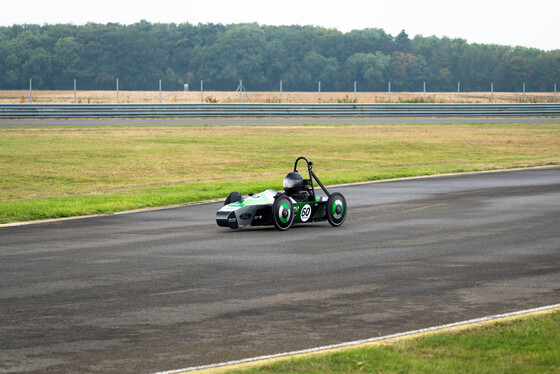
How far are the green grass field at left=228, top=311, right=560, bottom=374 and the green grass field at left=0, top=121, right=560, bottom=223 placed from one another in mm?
10060

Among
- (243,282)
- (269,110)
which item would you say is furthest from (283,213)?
(269,110)

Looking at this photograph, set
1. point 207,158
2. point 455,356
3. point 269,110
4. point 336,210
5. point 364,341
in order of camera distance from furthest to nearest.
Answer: point 269,110
point 207,158
point 336,210
point 364,341
point 455,356

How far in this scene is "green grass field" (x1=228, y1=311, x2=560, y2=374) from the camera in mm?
5805

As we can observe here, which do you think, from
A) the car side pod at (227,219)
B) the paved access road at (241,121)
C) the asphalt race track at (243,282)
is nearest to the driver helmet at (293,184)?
the asphalt race track at (243,282)

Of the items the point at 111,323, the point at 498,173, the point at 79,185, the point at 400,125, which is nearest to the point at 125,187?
the point at 79,185

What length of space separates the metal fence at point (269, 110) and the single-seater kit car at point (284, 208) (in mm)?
30957

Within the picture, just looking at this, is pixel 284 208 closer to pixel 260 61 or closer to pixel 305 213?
pixel 305 213

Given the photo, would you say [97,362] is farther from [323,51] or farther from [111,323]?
[323,51]

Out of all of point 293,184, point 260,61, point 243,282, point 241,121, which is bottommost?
point 243,282

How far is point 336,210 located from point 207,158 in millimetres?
14042

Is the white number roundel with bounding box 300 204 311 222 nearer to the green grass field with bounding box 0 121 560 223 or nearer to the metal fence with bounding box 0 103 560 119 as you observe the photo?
the green grass field with bounding box 0 121 560 223

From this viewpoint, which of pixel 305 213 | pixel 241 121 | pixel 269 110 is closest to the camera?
pixel 305 213

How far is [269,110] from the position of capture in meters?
46.5

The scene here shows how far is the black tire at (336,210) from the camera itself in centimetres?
1374
